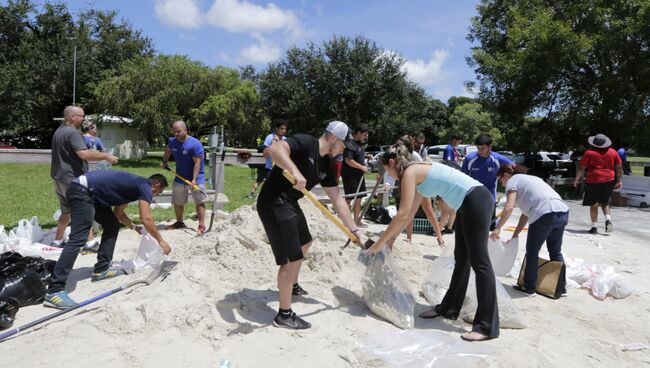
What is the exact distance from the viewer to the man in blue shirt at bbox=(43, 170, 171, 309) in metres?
4.12

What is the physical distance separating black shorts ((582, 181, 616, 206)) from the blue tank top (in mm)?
5886

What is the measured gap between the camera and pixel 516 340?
3.59 metres

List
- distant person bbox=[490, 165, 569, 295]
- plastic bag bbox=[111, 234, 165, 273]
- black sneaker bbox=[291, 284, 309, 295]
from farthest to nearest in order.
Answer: plastic bag bbox=[111, 234, 165, 273] < distant person bbox=[490, 165, 569, 295] < black sneaker bbox=[291, 284, 309, 295]

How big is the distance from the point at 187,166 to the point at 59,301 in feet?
10.7

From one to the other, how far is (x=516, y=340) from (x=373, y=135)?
2638cm

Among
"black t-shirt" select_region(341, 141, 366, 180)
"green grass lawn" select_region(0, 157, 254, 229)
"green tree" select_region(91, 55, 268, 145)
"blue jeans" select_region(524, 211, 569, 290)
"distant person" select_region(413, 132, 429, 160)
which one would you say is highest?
"green tree" select_region(91, 55, 268, 145)

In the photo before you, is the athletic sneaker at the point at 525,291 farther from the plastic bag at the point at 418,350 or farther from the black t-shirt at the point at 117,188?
the black t-shirt at the point at 117,188

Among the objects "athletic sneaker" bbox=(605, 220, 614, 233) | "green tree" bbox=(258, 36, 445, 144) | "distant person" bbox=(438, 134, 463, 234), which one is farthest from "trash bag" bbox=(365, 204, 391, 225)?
"green tree" bbox=(258, 36, 445, 144)

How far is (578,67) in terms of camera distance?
1628 centimetres

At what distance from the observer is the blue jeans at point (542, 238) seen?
465cm

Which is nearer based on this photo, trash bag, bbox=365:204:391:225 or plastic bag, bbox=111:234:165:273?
plastic bag, bbox=111:234:165:273

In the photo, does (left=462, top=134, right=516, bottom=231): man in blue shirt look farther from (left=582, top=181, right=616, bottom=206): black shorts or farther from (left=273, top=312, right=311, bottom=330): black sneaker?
(left=273, top=312, right=311, bottom=330): black sneaker

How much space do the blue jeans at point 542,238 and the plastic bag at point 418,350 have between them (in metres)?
1.79

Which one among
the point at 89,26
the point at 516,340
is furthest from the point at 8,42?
the point at 516,340
